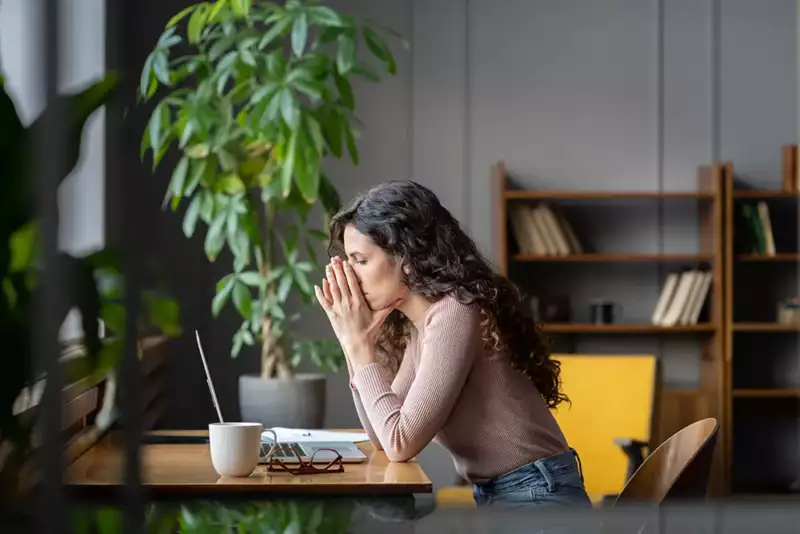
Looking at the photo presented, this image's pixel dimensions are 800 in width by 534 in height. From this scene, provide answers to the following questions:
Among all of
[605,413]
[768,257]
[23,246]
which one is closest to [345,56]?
[605,413]

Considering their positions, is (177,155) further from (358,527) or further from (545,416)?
(358,527)

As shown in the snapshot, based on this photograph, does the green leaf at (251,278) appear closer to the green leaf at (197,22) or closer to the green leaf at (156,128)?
the green leaf at (156,128)

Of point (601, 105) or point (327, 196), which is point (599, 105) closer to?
point (601, 105)

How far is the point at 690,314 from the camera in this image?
4297 mm

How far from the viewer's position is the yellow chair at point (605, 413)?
291 cm

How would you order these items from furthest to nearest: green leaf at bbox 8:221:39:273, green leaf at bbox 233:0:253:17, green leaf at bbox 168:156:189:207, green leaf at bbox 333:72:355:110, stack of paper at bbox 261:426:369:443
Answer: green leaf at bbox 333:72:355:110 < green leaf at bbox 168:156:189:207 < green leaf at bbox 233:0:253:17 < stack of paper at bbox 261:426:369:443 < green leaf at bbox 8:221:39:273

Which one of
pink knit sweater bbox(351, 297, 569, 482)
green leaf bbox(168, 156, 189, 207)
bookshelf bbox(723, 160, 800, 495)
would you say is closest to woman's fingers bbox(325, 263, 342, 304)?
pink knit sweater bbox(351, 297, 569, 482)

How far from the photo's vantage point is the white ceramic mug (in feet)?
4.96

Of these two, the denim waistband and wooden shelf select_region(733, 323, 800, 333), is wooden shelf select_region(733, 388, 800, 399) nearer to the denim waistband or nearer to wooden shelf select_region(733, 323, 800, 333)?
wooden shelf select_region(733, 323, 800, 333)

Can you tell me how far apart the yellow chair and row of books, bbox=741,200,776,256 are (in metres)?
1.53

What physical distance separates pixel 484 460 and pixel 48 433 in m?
1.41

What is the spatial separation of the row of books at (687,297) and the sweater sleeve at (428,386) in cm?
269

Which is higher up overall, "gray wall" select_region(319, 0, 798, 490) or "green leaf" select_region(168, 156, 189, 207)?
"gray wall" select_region(319, 0, 798, 490)

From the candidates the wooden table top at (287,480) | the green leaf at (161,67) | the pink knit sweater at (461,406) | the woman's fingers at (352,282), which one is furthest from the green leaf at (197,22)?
the wooden table top at (287,480)
